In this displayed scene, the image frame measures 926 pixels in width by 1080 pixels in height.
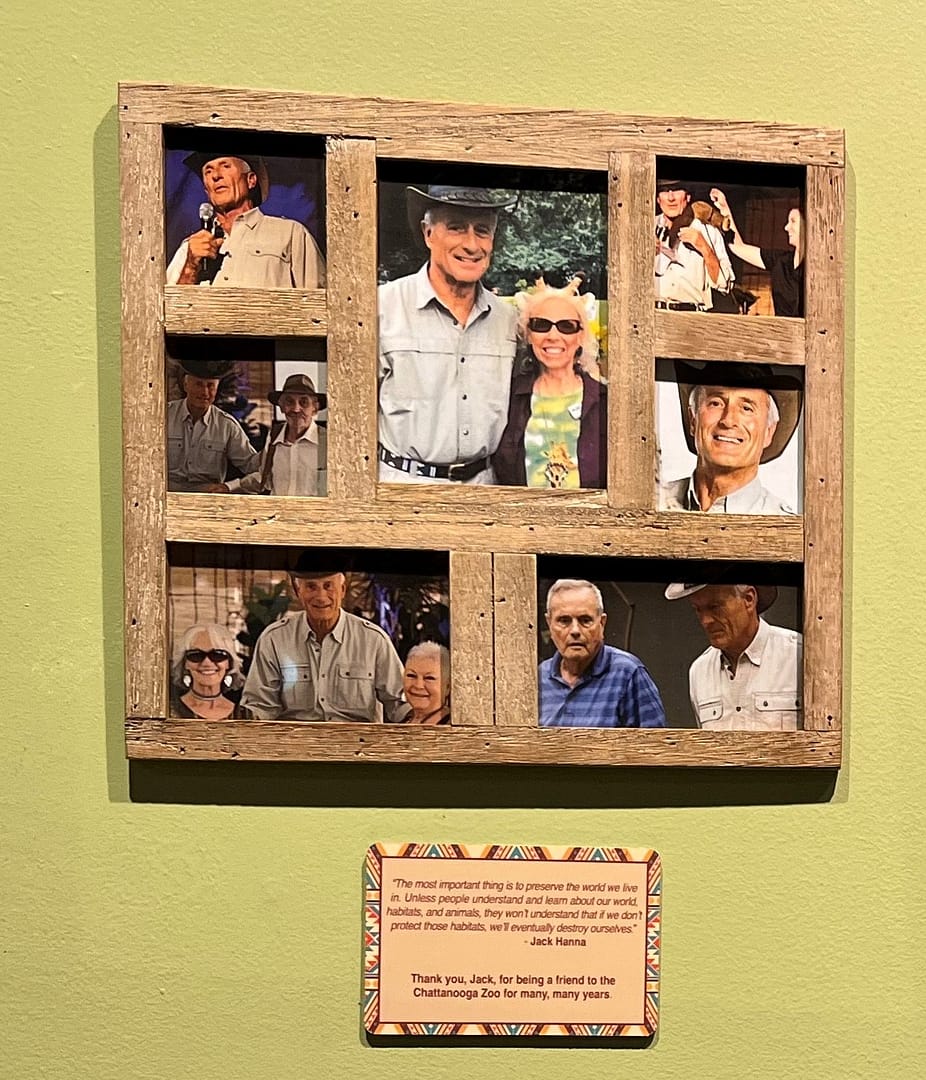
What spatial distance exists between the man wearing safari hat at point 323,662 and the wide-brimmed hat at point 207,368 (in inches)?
6.2

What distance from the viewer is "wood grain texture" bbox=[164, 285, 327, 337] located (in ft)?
3.16

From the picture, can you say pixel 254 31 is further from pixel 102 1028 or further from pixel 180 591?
pixel 102 1028

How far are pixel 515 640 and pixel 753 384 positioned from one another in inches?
11.5

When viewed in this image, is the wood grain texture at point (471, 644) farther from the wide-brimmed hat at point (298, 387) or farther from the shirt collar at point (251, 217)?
the shirt collar at point (251, 217)

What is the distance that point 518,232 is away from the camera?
1.00 m

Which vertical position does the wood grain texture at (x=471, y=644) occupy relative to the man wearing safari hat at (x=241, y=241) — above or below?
below

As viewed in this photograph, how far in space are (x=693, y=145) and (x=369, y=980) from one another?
2.39ft

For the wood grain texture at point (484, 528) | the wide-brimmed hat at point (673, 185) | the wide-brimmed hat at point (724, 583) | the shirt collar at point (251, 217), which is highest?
the wide-brimmed hat at point (673, 185)

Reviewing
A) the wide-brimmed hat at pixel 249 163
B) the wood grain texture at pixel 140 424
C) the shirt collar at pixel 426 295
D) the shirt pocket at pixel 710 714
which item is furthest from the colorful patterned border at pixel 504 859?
the wide-brimmed hat at pixel 249 163

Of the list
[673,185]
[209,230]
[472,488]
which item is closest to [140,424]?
[209,230]

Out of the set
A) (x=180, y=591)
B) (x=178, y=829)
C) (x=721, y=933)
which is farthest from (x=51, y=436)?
(x=721, y=933)

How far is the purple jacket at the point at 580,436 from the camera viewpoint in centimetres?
100

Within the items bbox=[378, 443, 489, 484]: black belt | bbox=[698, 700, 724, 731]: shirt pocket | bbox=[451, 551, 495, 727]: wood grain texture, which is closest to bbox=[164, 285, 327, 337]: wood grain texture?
bbox=[378, 443, 489, 484]: black belt

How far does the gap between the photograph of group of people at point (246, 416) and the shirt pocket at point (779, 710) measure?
401mm
